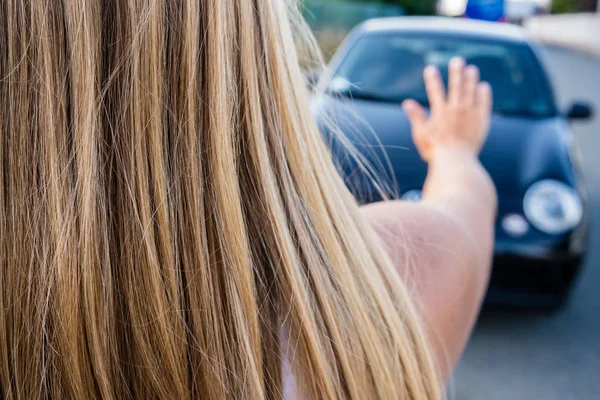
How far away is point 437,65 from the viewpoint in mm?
4270

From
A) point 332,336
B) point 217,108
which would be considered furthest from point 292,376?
point 217,108

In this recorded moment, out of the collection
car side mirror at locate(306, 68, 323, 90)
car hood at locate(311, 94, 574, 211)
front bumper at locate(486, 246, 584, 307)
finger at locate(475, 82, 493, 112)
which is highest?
car side mirror at locate(306, 68, 323, 90)

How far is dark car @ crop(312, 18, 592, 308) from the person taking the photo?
122 inches

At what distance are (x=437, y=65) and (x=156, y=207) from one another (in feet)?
12.6

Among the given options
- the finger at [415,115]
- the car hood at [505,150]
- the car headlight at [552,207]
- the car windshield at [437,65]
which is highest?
the finger at [415,115]

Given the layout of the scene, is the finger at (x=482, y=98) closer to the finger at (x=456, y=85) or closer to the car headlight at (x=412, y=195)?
the finger at (x=456, y=85)

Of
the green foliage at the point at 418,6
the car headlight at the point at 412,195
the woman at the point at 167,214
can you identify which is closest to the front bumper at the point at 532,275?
the car headlight at the point at 412,195

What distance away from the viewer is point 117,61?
2.20 ft

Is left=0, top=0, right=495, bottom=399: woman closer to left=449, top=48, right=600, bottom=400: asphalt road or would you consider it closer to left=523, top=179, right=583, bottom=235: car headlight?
left=449, top=48, right=600, bottom=400: asphalt road

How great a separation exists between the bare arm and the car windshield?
103 inches

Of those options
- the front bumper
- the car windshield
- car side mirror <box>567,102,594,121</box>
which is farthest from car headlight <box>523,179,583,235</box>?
car side mirror <box>567,102,594,121</box>

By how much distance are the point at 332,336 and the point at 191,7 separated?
1.29ft

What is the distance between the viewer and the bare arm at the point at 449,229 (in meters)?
0.96

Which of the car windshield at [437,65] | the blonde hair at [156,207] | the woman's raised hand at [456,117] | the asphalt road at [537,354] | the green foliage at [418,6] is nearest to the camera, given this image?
the blonde hair at [156,207]
